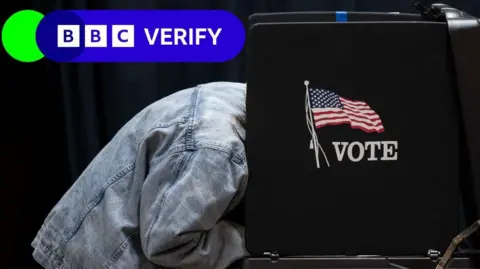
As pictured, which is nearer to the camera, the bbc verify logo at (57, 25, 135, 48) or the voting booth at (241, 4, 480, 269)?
the voting booth at (241, 4, 480, 269)

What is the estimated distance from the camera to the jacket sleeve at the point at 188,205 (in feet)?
2.37

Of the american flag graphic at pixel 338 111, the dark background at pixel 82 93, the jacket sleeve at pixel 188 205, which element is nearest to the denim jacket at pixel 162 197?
the jacket sleeve at pixel 188 205

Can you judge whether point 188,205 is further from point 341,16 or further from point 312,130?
point 341,16

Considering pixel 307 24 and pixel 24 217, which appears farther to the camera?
pixel 24 217

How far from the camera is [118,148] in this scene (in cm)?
83

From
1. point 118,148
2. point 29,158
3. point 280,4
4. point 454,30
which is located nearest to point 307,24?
point 454,30

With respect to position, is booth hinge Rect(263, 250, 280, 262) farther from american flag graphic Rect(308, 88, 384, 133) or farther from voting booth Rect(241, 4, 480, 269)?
american flag graphic Rect(308, 88, 384, 133)

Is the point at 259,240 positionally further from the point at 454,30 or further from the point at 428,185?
the point at 454,30

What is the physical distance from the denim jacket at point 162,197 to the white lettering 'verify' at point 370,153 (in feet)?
0.42

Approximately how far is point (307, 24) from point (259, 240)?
28cm

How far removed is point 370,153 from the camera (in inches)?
30.0

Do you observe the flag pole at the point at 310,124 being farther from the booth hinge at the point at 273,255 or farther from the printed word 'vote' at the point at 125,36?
the printed word 'vote' at the point at 125,36

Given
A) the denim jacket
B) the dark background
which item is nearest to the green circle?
the dark background

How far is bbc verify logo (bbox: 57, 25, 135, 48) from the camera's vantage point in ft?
6.11
